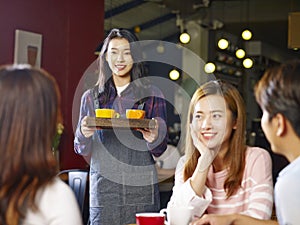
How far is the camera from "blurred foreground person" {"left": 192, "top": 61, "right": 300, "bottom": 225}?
55.1 inches

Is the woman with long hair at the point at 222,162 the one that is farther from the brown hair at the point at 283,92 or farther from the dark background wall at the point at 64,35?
the dark background wall at the point at 64,35

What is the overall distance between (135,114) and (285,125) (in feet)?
3.36

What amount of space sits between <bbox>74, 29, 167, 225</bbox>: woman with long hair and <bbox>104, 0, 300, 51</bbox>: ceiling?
776 cm

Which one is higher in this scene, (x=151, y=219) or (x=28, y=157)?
(x=28, y=157)

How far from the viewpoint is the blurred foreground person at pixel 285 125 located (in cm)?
140

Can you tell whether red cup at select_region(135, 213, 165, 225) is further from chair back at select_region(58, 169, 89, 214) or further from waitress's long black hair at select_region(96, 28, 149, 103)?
chair back at select_region(58, 169, 89, 214)

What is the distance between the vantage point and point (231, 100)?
2.16 metres

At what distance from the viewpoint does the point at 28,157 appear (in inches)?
54.0

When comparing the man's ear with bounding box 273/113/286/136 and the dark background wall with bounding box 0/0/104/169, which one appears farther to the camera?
the dark background wall with bounding box 0/0/104/169

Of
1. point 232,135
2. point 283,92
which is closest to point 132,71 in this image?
point 232,135

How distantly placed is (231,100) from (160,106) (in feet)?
1.49

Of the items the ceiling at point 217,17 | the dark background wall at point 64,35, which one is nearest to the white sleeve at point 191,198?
the dark background wall at point 64,35

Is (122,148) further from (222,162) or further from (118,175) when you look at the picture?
(222,162)

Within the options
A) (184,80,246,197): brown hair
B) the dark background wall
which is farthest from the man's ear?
the dark background wall
